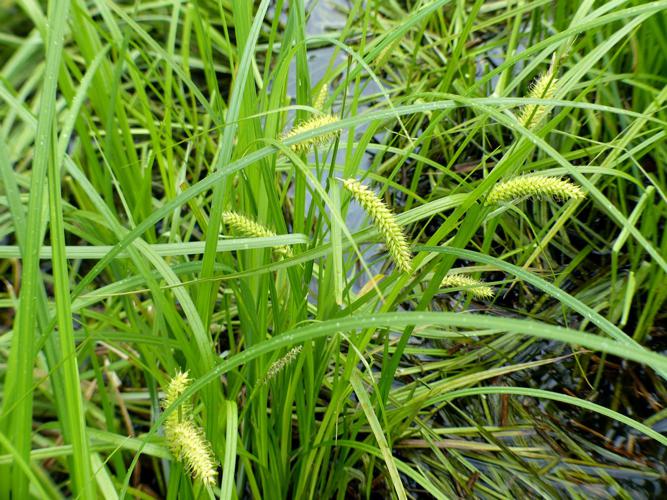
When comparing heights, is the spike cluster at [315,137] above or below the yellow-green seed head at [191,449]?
above

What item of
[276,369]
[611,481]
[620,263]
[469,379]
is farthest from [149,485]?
[620,263]


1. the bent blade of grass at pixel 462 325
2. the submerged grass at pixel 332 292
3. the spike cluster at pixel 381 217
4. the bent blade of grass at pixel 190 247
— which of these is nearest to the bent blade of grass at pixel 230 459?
the submerged grass at pixel 332 292

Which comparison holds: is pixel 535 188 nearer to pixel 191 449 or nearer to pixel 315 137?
pixel 315 137

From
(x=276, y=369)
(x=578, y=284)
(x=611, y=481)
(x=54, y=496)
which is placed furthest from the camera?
(x=578, y=284)

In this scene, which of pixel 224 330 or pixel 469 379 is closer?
pixel 469 379

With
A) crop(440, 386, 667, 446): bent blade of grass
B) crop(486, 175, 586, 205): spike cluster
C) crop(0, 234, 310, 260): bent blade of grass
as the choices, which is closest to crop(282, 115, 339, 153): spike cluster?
crop(0, 234, 310, 260): bent blade of grass

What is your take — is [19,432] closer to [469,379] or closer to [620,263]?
[469,379]

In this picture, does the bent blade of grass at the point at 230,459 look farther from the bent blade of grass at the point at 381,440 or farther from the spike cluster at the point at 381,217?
the spike cluster at the point at 381,217

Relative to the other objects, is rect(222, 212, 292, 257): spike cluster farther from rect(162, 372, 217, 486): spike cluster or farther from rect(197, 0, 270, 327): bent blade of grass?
rect(162, 372, 217, 486): spike cluster
